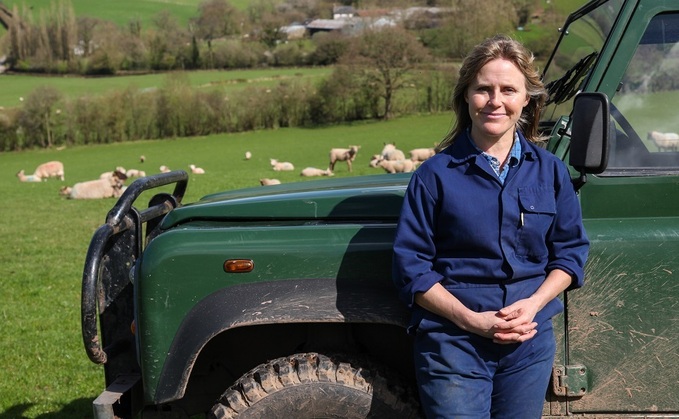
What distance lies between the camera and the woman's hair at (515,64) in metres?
3.05

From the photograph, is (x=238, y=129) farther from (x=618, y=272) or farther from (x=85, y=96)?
(x=618, y=272)

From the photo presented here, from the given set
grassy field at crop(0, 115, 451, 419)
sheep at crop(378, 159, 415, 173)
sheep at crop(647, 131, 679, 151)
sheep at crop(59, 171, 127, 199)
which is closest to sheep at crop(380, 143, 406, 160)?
grassy field at crop(0, 115, 451, 419)

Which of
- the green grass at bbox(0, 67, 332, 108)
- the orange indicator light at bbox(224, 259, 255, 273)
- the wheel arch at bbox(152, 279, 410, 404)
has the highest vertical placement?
the orange indicator light at bbox(224, 259, 255, 273)

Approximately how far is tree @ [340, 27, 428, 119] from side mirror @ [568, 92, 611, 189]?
5656cm

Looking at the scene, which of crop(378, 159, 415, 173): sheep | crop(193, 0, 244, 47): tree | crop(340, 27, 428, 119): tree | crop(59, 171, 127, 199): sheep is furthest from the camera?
crop(193, 0, 244, 47): tree

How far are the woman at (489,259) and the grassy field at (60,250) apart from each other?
148 inches

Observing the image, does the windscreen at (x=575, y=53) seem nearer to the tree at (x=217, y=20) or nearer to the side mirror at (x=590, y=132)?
the side mirror at (x=590, y=132)

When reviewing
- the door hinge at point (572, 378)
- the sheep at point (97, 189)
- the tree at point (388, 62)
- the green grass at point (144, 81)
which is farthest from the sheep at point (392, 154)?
the green grass at point (144, 81)

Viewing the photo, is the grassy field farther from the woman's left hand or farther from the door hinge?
the woman's left hand

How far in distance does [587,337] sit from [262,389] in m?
1.24

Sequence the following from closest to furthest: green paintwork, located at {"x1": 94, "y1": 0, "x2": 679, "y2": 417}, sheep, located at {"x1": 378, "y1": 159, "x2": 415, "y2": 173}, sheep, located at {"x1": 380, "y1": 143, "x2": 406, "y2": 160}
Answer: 1. green paintwork, located at {"x1": 94, "y1": 0, "x2": 679, "y2": 417}
2. sheep, located at {"x1": 378, "y1": 159, "x2": 415, "y2": 173}
3. sheep, located at {"x1": 380, "y1": 143, "x2": 406, "y2": 160}

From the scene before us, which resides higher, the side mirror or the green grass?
the side mirror

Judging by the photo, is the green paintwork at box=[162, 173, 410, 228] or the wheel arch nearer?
the wheel arch

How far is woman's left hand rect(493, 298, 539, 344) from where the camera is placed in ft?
9.45
